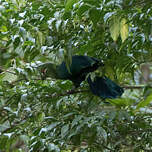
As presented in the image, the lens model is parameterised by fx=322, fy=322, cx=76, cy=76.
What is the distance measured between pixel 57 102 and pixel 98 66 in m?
0.25

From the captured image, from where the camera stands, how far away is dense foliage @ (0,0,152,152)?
47.4 inches

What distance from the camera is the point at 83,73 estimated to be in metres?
1.44

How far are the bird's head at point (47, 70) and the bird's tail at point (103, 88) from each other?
169 mm

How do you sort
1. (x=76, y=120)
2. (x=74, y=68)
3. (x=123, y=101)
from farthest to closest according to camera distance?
1. (x=74, y=68)
2. (x=76, y=120)
3. (x=123, y=101)

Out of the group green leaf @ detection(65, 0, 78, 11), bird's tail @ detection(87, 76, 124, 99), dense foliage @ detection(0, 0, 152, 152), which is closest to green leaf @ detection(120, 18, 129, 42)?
dense foliage @ detection(0, 0, 152, 152)

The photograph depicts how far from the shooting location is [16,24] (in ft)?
4.45

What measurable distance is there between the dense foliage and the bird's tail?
1.6 inches

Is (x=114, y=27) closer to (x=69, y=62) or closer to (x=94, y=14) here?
(x=94, y=14)

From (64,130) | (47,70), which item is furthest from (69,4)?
(64,130)

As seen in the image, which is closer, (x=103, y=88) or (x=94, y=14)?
(x=94, y=14)

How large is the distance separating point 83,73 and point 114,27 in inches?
15.0

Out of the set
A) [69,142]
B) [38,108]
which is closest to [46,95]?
[38,108]

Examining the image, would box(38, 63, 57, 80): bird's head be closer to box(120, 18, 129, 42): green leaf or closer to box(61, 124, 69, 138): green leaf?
box(61, 124, 69, 138): green leaf

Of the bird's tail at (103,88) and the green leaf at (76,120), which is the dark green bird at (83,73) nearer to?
the bird's tail at (103,88)
